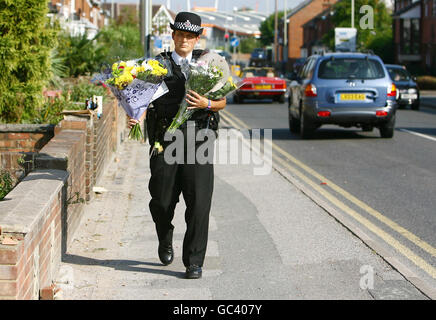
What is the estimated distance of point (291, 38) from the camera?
11181 centimetres

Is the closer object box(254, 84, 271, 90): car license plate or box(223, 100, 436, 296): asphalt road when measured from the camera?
box(223, 100, 436, 296): asphalt road

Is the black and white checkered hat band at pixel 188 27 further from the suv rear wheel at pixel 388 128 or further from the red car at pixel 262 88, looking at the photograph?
the red car at pixel 262 88

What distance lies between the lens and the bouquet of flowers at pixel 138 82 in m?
6.08

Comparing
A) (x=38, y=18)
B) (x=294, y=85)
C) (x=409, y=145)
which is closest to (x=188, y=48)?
(x=38, y=18)

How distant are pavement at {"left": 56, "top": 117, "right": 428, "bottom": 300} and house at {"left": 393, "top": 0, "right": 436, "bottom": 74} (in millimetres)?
50727

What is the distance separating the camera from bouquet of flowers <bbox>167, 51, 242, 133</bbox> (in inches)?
238

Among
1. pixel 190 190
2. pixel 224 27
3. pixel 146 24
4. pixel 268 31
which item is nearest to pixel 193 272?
pixel 190 190

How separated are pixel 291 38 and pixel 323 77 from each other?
313ft

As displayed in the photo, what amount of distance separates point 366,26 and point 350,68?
38823 mm

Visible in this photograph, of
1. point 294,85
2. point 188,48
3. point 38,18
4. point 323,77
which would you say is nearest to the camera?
point 188,48

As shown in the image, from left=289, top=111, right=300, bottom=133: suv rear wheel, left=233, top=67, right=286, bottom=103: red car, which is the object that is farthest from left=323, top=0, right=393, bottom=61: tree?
left=289, top=111, right=300, bottom=133: suv rear wheel

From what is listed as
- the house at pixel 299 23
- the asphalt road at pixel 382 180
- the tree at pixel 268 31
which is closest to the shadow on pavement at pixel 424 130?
the asphalt road at pixel 382 180

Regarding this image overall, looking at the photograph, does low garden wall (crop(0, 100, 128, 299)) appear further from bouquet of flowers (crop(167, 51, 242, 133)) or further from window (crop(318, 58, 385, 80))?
window (crop(318, 58, 385, 80))

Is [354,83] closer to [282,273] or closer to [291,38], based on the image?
[282,273]
